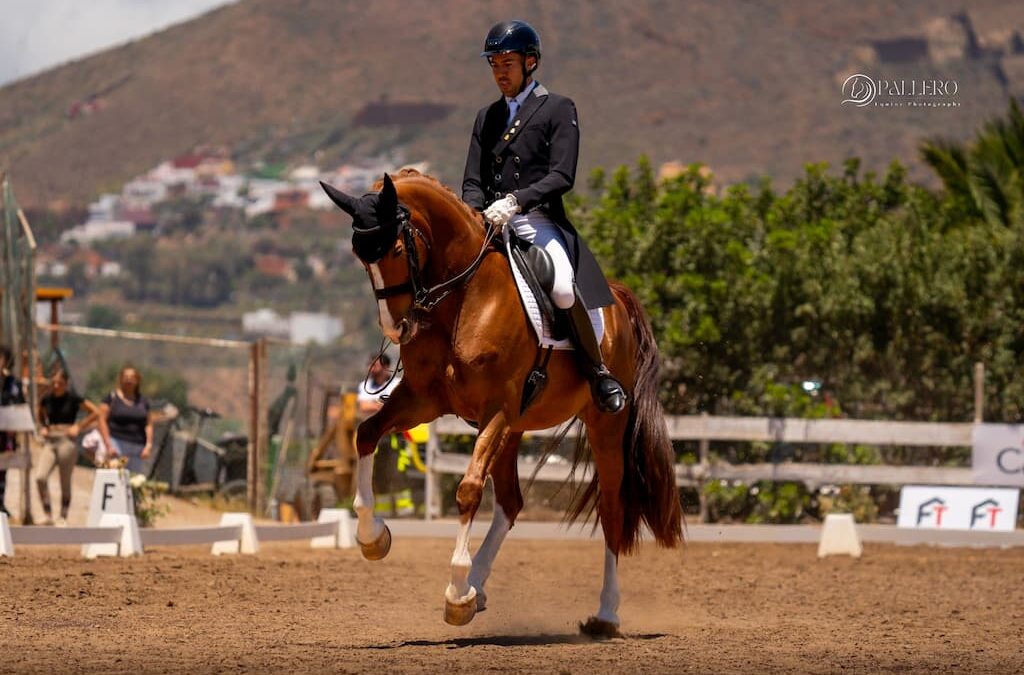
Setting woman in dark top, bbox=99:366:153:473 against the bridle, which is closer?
the bridle

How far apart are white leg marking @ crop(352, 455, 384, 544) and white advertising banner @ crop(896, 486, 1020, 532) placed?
9.80 m

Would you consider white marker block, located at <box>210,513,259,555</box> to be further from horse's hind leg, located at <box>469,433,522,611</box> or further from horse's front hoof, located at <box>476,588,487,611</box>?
horse's front hoof, located at <box>476,588,487,611</box>

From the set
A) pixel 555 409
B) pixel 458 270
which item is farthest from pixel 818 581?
pixel 458 270

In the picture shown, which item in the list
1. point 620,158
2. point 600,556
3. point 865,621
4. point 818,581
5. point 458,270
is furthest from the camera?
point 620,158

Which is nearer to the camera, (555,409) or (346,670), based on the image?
(346,670)

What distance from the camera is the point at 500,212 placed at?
8273mm

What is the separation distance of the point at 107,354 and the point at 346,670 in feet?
54.8

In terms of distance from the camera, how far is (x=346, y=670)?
6781 mm

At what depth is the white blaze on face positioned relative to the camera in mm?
7664

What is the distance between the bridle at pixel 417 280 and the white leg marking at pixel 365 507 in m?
0.97

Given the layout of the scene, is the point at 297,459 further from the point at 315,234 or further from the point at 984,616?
the point at 315,234

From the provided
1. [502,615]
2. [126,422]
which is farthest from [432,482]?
[502,615]

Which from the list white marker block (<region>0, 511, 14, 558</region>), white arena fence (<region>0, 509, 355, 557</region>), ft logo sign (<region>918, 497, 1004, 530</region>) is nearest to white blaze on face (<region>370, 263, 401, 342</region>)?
white arena fence (<region>0, 509, 355, 557</region>)

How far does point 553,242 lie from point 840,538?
24.1 feet
